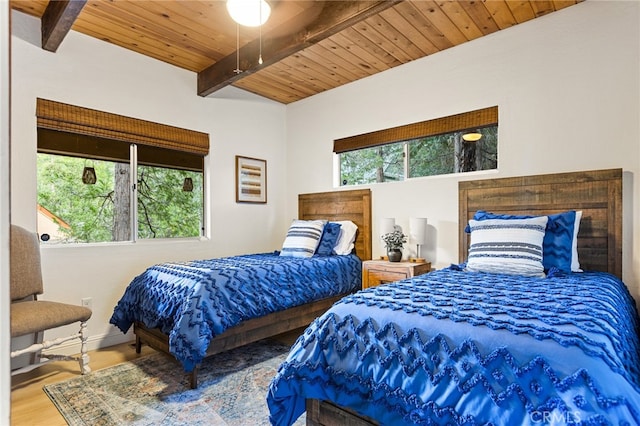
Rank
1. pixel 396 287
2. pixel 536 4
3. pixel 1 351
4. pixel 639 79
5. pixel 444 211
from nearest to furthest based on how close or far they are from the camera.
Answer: pixel 1 351 < pixel 396 287 < pixel 639 79 < pixel 536 4 < pixel 444 211

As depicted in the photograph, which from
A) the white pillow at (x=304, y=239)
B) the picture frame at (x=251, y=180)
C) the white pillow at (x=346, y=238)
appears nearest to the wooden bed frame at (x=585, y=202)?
the white pillow at (x=346, y=238)

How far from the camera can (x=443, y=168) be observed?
335cm

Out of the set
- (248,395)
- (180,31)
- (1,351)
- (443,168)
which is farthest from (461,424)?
(180,31)

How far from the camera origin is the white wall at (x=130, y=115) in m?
2.68

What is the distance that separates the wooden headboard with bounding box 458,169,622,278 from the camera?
2412 millimetres

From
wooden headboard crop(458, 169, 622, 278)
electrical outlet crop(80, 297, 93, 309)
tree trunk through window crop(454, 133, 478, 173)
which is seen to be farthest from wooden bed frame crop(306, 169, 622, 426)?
Answer: electrical outlet crop(80, 297, 93, 309)

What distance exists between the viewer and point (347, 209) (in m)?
4.01

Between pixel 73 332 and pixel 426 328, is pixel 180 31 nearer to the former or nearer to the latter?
pixel 73 332

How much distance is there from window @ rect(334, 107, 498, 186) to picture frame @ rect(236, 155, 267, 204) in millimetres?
1024

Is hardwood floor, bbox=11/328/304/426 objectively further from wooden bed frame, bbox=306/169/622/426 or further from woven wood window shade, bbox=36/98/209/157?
wooden bed frame, bbox=306/169/622/426

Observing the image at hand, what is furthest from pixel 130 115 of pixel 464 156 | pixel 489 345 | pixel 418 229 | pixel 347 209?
pixel 489 345

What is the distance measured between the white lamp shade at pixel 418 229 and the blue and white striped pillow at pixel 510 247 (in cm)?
76

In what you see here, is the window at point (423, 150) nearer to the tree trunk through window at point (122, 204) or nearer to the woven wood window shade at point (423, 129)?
the woven wood window shade at point (423, 129)

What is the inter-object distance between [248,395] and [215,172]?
99.3 inches
